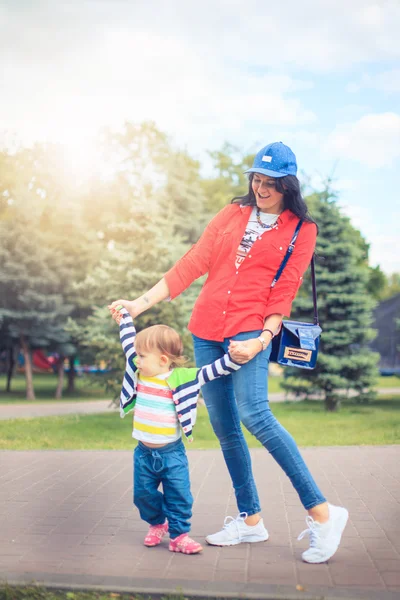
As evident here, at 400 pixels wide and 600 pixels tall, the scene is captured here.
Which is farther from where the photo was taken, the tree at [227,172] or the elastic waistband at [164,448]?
the tree at [227,172]

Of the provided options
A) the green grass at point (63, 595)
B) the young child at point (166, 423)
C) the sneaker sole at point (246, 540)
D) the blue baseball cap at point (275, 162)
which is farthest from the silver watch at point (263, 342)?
the green grass at point (63, 595)

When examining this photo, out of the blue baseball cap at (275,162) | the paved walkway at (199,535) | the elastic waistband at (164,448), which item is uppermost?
the blue baseball cap at (275,162)

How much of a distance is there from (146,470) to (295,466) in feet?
2.60

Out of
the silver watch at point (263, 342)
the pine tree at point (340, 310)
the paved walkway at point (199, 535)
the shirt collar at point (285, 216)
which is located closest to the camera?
the paved walkway at point (199, 535)

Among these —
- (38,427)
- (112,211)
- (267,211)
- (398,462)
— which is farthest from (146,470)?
(112,211)

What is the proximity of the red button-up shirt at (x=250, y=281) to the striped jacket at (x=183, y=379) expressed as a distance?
19cm

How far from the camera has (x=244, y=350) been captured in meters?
3.46

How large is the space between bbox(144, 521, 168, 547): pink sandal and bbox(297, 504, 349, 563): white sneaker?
2.69 feet

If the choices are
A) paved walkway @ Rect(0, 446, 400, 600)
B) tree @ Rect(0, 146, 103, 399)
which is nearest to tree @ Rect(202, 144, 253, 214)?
tree @ Rect(0, 146, 103, 399)

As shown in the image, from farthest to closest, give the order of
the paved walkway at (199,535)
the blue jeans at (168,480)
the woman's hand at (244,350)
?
the blue jeans at (168,480)
the woman's hand at (244,350)
the paved walkway at (199,535)

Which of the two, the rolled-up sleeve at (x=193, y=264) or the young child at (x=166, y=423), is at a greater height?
the rolled-up sleeve at (x=193, y=264)

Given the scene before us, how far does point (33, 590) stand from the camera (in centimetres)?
313

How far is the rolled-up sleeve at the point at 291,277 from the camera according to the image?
372cm

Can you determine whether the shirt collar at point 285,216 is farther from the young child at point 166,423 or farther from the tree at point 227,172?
the tree at point 227,172
